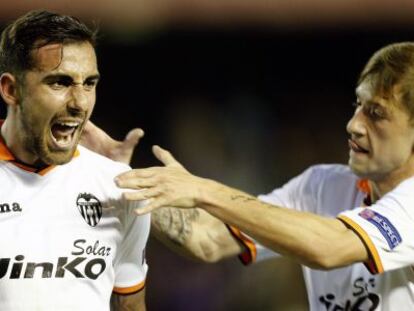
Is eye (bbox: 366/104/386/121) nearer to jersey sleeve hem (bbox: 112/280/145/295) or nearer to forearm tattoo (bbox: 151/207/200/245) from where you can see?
forearm tattoo (bbox: 151/207/200/245)

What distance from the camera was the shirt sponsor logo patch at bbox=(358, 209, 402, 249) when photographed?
2.76 m

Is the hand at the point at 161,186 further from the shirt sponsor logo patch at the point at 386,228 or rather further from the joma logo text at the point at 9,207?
the shirt sponsor logo patch at the point at 386,228

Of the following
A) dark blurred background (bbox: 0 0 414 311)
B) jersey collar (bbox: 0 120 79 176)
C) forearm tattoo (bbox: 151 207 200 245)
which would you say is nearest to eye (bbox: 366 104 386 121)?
forearm tattoo (bbox: 151 207 200 245)

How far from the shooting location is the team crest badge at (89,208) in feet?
7.90

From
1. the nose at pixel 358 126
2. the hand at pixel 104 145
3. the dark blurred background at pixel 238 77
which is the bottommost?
the dark blurred background at pixel 238 77

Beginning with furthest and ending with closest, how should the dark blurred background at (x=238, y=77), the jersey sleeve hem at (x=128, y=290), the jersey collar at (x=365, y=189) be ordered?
the dark blurred background at (x=238, y=77) → the jersey collar at (x=365, y=189) → the jersey sleeve hem at (x=128, y=290)

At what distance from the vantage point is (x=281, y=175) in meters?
5.73

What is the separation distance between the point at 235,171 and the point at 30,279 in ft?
11.8

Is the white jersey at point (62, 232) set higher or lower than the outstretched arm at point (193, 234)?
higher

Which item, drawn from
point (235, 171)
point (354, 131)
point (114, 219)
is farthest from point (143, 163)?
point (114, 219)

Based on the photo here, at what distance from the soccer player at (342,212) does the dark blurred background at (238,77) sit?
2.00 meters

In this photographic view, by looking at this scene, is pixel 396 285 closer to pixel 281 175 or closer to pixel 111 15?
pixel 281 175

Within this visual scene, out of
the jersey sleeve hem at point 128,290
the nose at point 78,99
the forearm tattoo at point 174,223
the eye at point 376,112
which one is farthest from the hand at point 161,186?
the eye at point 376,112

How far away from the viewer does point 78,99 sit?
2354 mm
